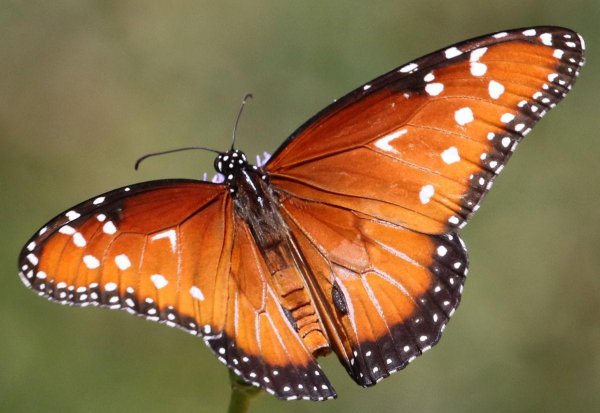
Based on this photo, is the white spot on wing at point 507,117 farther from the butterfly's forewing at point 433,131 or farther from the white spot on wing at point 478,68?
the white spot on wing at point 478,68

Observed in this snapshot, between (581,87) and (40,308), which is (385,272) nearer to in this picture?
(40,308)

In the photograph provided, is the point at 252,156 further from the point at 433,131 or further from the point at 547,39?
the point at 547,39

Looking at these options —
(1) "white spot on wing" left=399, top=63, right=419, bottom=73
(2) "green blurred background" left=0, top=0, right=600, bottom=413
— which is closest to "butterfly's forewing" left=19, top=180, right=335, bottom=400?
(1) "white spot on wing" left=399, top=63, right=419, bottom=73

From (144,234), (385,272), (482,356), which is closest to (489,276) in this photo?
(482,356)

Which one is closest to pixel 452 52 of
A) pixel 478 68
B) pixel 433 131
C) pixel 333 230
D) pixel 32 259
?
pixel 478 68

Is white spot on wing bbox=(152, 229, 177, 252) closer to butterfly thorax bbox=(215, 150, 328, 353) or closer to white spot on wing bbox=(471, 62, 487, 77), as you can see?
butterfly thorax bbox=(215, 150, 328, 353)

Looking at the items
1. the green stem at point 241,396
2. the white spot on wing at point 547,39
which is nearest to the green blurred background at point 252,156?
the green stem at point 241,396
